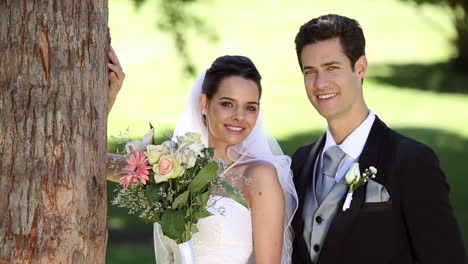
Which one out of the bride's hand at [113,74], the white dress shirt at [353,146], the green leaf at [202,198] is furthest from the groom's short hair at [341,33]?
the bride's hand at [113,74]

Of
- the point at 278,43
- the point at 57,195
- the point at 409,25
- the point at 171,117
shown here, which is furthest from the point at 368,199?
the point at 409,25

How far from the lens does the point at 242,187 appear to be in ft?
13.9

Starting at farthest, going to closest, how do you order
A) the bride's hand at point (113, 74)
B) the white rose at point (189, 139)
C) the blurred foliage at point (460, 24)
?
1. the blurred foliage at point (460, 24)
2. the white rose at point (189, 139)
3. the bride's hand at point (113, 74)

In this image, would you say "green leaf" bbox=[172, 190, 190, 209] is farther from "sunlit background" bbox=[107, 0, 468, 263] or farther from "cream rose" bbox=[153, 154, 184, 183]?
"sunlit background" bbox=[107, 0, 468, 263]

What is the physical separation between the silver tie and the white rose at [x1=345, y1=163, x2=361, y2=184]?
0.62 feet

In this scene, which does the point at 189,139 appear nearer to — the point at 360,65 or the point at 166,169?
the point at 166,169

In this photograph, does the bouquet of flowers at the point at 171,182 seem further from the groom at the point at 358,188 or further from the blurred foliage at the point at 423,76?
the blurred foliage at the point at 423,76

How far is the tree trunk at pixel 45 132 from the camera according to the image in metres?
3.10

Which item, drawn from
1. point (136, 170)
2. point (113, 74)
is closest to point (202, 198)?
point (136, 170)

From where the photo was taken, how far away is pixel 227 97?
14.0ft

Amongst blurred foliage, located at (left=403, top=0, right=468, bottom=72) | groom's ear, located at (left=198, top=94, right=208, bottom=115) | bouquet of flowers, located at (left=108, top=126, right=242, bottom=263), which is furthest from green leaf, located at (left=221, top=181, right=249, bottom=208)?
blurred foliage, located at (left=403, top=0, right=468, bottom=72)

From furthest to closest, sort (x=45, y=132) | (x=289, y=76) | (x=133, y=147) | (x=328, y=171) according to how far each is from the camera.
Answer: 1. (x=289, y=76)
2. (x=328, y=171)
3. (x=133, y=147)
4. (x=45, y=132)

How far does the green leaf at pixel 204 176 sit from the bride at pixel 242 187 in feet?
1.50

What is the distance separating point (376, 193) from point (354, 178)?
13 cm
